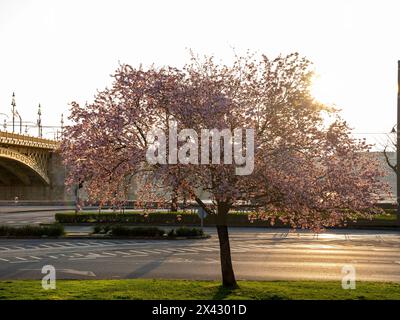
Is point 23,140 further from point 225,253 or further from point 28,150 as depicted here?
point 225,253

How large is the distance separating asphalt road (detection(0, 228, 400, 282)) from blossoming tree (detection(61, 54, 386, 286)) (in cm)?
600

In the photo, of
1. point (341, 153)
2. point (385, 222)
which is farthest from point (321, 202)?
point (385, 222)

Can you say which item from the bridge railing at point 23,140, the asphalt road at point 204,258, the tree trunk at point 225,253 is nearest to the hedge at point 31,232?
the asphalt road at point 204,258

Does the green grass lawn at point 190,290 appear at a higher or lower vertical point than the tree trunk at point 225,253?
lower

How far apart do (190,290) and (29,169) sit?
80.2m

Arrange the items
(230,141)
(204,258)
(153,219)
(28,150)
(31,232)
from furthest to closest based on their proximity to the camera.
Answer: (28,150) → (153,219) → (31,232) → (204,258) → (230,141)

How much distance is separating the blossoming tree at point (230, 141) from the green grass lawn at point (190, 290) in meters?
2.25

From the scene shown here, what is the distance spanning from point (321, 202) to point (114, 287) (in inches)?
275

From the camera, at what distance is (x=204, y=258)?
1023 inches

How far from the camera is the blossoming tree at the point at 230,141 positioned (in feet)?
49.3

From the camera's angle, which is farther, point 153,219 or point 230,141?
point 153,219

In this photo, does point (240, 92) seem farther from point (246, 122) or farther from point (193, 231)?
point (193, 231)

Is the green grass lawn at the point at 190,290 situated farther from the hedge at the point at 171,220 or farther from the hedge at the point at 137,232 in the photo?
the hedge at the point at 171,220

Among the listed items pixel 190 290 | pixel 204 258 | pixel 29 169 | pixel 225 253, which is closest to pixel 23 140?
pixel 29 169
